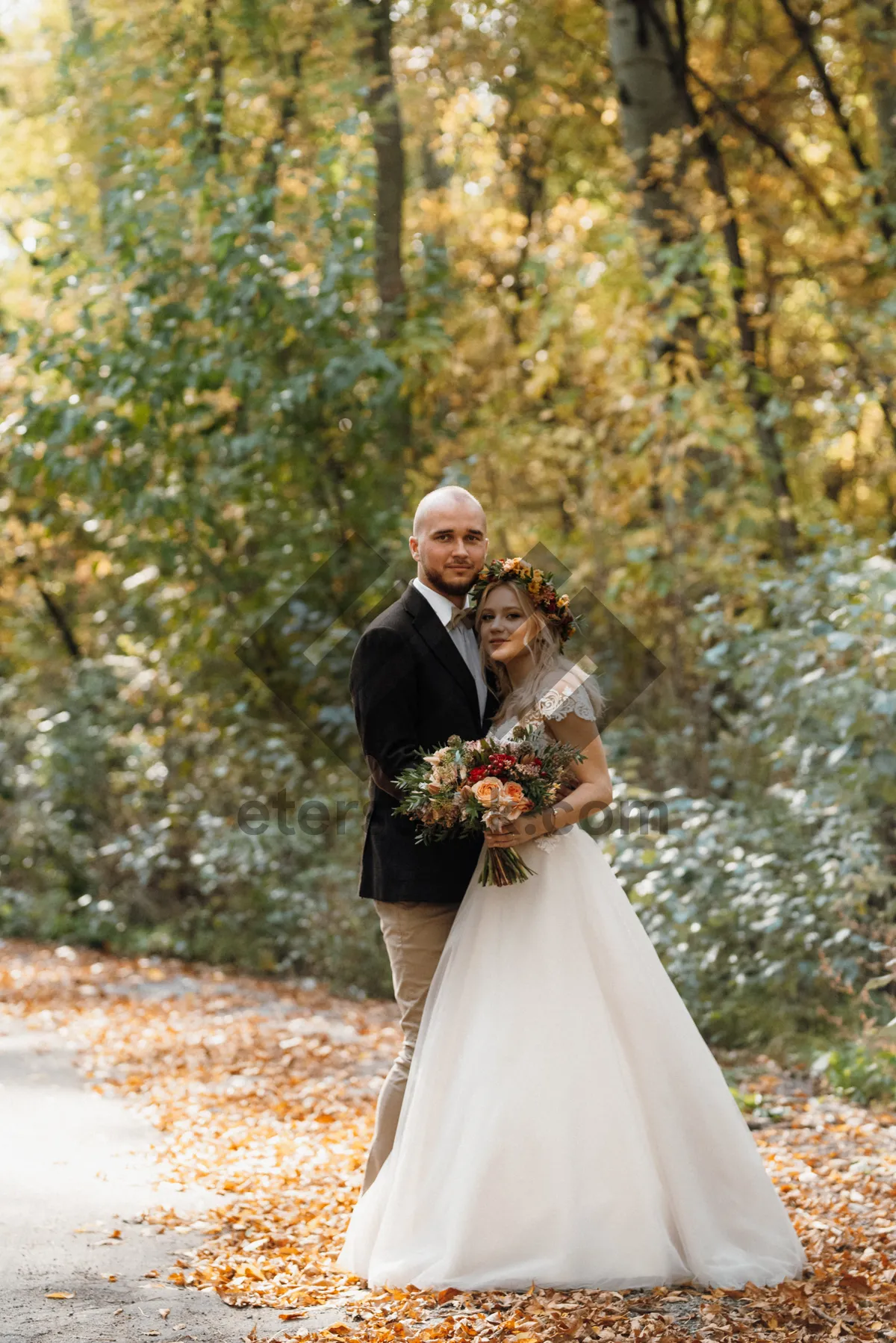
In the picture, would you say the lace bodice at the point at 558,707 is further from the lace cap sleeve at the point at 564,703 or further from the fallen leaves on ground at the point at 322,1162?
the fallen leaves on ground at the point at 322,1162

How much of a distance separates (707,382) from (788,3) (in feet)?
16.1

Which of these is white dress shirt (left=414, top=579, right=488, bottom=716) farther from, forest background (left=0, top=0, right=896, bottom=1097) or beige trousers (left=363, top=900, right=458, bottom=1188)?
forest background (left=0, top=0, right=896, bottom=1097)

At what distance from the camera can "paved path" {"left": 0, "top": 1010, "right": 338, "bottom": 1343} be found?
381cm

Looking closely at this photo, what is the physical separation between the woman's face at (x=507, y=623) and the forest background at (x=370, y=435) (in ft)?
11.7

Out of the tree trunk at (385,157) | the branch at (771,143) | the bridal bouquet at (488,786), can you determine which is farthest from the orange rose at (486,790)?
the branch at (771,143)

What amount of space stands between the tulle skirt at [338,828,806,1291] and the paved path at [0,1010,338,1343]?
0.44m

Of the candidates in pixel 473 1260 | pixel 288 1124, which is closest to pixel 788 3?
pixel 288 1124

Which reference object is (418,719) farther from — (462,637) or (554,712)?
(554,712)

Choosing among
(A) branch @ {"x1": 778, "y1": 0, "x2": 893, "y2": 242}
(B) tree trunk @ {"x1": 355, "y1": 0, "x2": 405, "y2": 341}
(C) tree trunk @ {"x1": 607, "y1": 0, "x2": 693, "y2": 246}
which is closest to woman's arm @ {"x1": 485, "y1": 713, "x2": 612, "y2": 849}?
(C) tree trunk @ {"x1": 607, "y1": 0, "x2": 693, "y2": 246}

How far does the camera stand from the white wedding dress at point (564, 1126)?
149 inches

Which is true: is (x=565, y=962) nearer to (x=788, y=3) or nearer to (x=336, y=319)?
(x=336, y=319)

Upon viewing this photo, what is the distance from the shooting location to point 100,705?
12.8 m

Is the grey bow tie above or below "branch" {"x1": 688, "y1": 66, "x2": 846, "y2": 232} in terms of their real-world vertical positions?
below

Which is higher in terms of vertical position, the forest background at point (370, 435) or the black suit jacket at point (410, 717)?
the forest background at point (370, 435)
